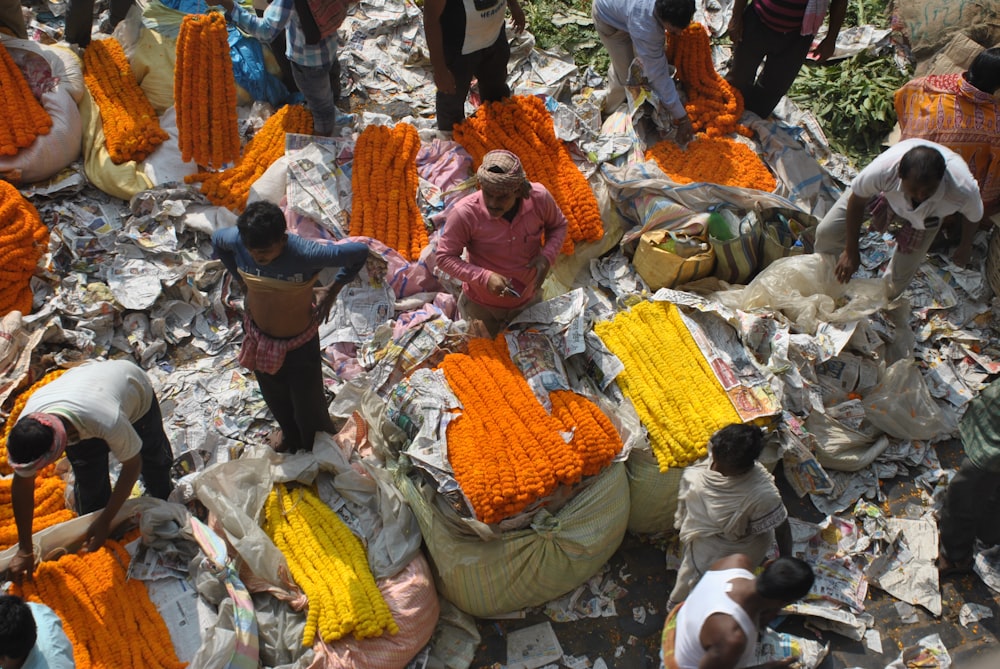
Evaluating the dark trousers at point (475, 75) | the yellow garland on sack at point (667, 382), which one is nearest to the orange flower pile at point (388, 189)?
the dark trousers at point (475, 75)

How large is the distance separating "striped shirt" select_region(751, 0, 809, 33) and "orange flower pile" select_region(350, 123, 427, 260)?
2468mm

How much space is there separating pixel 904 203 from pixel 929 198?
120 mm

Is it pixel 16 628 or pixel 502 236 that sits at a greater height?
pixel 502 236

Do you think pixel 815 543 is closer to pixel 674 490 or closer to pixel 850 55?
pixel 674 490

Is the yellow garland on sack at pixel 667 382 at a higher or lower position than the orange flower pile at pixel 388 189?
lower

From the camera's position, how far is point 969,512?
3.95 metres

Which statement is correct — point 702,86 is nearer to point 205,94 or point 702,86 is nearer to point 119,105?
point 205,94

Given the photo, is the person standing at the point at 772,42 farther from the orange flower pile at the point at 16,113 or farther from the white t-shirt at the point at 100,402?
the orange flower pile at the point at 16,113

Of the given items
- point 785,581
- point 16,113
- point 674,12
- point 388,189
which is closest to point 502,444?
point 785,581

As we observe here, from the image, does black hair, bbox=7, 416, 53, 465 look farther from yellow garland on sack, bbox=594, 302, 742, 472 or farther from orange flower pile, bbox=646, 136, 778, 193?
orange flower pile, bbox=646, 136, 778, 193

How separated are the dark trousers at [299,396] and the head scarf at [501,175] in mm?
1085

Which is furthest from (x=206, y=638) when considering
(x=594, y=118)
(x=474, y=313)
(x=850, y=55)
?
(x=850, y=55)

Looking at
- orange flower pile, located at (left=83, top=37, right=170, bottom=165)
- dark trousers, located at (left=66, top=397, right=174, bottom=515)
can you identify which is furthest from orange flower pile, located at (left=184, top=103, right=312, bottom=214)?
dark trousers, located at (left=66, top=397, right=174, bottom=515)

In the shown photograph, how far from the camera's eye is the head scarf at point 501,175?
376cm
